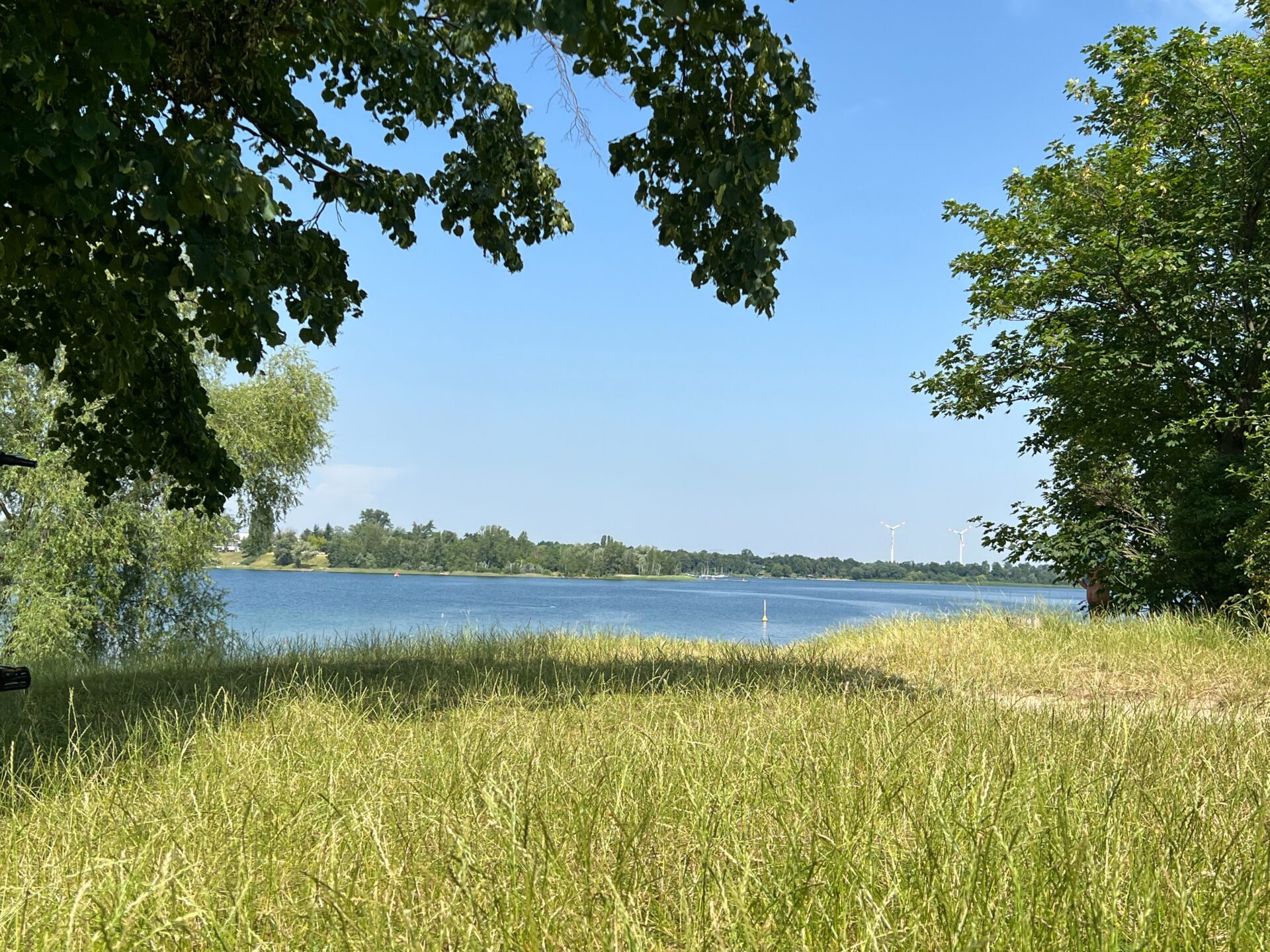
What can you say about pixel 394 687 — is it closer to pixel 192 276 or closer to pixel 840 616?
pixel 192 276

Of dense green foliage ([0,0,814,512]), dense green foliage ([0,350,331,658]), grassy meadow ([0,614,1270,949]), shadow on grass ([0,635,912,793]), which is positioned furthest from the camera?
dense green foliage ([0,350,331,658])

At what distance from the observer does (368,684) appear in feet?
26.8

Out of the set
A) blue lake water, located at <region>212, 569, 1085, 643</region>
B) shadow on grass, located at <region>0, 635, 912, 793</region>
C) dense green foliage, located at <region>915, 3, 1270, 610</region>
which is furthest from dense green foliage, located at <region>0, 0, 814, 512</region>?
dense green foliage, located at <region>915, 3, 1270, 610</region>

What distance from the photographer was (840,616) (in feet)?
195

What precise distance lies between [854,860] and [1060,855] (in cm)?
76

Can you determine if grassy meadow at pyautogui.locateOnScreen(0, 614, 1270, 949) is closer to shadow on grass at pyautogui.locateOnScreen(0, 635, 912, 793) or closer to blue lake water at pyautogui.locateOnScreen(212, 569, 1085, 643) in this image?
shadow on grass at pyautogui.locateOnScreen(0, 635, 912, 793)

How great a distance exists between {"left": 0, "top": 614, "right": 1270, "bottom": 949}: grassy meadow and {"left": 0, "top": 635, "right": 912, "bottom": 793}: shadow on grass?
10cm

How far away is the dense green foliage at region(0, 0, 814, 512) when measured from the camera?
4836mm

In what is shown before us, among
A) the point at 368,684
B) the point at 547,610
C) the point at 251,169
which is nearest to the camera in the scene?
the point at 251,169

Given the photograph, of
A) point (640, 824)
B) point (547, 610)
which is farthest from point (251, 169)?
point (547, 610)

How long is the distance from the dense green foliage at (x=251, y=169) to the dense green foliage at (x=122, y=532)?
919cm

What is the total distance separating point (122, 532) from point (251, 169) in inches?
600

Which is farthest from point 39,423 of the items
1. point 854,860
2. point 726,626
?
point 726,626

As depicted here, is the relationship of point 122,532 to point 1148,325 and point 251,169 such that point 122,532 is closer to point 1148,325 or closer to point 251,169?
point 251,169
